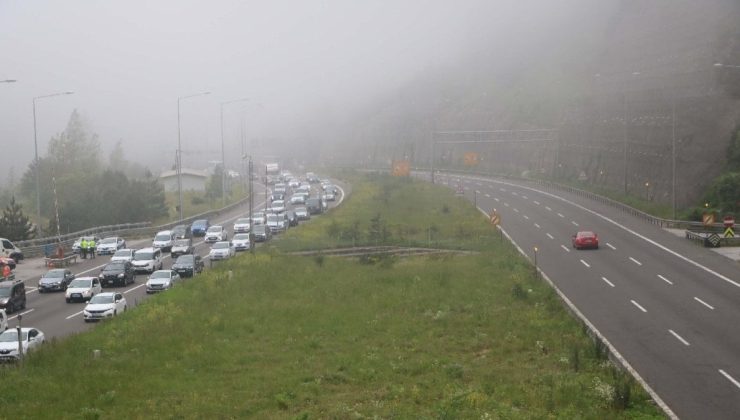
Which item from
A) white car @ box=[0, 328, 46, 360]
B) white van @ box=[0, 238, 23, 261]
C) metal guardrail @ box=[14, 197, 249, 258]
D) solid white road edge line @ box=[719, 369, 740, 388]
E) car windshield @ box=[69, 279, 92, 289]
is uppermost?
solid white road edge line @ box=[719, 369, 740, 388]

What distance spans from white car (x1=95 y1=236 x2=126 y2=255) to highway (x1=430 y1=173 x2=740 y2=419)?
27.1 m

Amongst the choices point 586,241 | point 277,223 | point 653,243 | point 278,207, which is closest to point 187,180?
point 278,207

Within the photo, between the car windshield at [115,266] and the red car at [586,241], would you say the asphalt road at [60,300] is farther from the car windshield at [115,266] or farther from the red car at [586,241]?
the red car at [586,241]

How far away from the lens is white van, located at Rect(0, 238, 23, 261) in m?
57.8

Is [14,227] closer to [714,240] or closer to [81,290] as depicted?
[81,290]

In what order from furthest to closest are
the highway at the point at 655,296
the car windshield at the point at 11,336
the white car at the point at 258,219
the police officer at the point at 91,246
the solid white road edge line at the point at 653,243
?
the white car at the point at 258,219 → the police officer at the point at 91,246 → the solid white road edge line at the point at 653,243 → the car windshield at the point at 11,336 → the highway at the point at 655,296

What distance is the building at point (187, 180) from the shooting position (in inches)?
4956

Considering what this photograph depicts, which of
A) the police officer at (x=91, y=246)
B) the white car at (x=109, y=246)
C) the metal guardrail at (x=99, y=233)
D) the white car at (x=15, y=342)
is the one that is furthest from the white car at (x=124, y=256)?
the white car at (x=15, y=342)

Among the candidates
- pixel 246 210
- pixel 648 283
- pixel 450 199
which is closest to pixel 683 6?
pixel 450 199

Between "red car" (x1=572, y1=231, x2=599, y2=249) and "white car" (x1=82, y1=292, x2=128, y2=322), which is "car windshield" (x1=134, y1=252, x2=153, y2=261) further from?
"red car" (x1=572, y1=231, x2=599, y2=249)

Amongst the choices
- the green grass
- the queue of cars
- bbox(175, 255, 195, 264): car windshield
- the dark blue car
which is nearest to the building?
the queue of cars

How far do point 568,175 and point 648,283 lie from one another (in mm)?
69015

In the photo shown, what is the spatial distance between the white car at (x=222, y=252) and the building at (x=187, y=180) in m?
67.0

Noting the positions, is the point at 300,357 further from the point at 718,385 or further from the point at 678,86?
the point at 678,86
